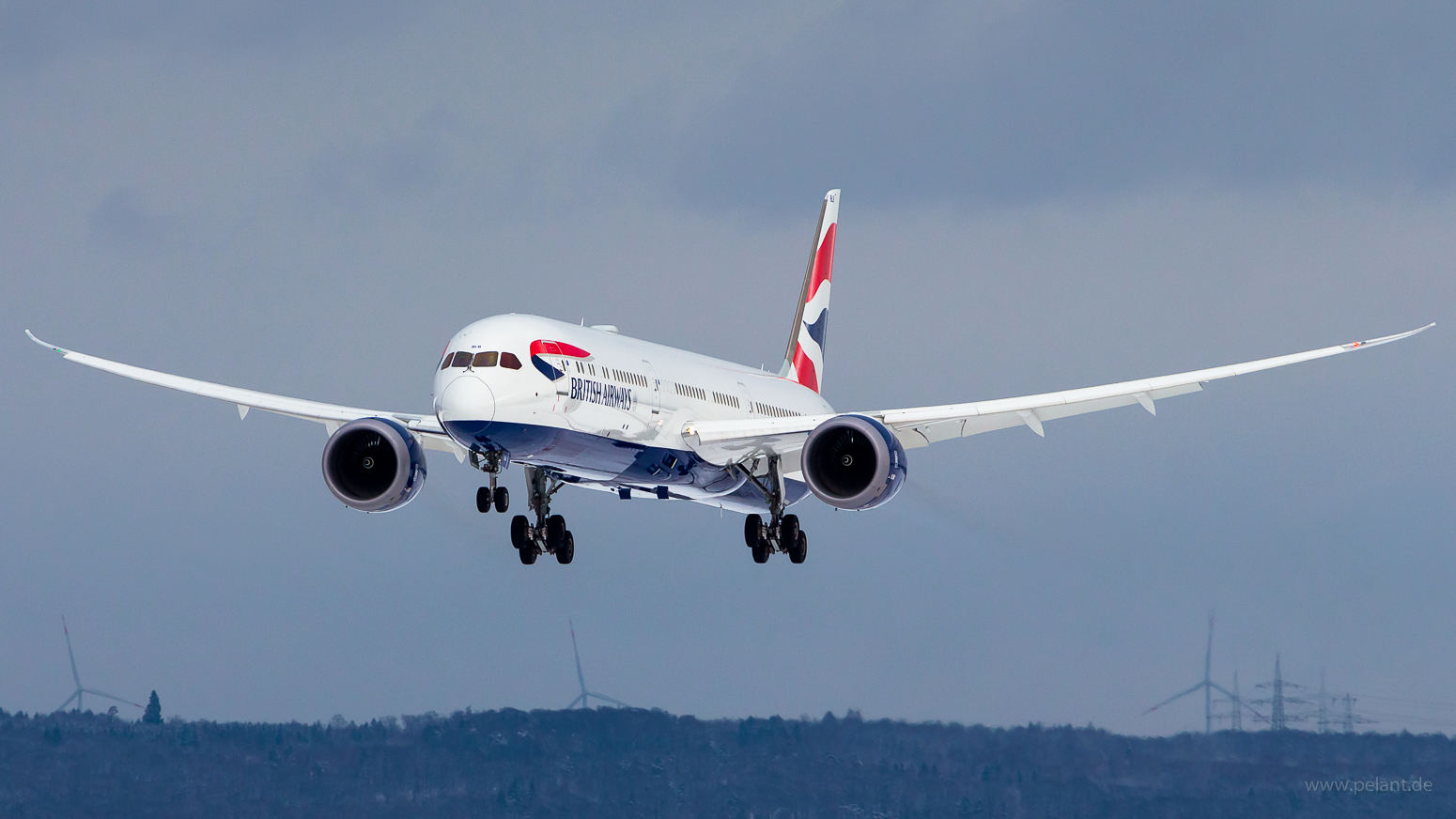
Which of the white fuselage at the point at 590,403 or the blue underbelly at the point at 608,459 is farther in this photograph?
the blue underbelly at the point at 608,459

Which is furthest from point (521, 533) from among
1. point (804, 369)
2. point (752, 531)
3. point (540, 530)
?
point (804, 369)

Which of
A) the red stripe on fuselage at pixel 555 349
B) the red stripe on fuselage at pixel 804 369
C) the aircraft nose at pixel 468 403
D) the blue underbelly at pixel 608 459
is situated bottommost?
the blue underbelly at pixel 608 459

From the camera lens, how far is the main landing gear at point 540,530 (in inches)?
2242

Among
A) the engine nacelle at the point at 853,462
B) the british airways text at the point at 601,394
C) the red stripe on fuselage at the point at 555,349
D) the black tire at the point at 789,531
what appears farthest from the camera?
the black tire at the point at 789,531

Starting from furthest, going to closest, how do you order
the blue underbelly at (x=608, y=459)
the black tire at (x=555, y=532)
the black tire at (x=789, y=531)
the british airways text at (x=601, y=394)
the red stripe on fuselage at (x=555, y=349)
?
the black tire at (x=789, y=531), the black tire at (x=555, y=532), the british airways text at (x=601, y=394), the red stripe on fuselage at (x=555, y=349), the blue underbelly at (x=608, y=459)

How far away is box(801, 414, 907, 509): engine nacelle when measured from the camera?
175 ft

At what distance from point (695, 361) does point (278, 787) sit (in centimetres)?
14382

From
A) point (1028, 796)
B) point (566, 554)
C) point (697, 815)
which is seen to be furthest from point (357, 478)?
point (697, 815)

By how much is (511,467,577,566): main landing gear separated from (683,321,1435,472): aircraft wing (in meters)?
5.28

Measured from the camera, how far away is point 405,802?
186m

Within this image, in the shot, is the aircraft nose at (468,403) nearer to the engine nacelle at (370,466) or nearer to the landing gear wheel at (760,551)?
the engine nacelle at (370,466)

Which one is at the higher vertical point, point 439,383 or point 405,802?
point 439,383

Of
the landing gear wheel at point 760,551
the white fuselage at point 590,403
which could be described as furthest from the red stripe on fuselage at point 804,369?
the landing gear wheel at point 760,551

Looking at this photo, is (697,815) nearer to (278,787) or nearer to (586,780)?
(586,780)
